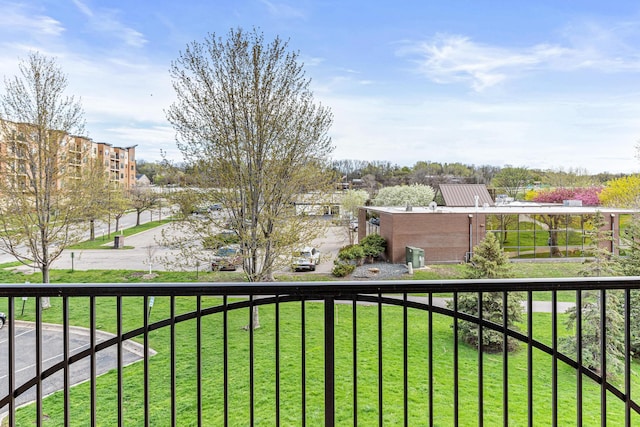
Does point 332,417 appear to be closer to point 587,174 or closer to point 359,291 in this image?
point 359,291

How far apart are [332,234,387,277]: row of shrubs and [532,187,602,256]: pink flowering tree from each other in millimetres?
6242

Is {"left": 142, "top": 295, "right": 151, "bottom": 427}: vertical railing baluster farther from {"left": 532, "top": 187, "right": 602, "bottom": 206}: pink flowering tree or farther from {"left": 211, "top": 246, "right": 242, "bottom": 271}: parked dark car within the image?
{"left": 532, "top": 187, "right": 602, "bottom": 206}: pink flowering tree

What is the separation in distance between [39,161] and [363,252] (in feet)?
34.0

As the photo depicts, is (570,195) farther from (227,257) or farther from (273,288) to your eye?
(273,288)

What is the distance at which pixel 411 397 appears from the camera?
5797mm

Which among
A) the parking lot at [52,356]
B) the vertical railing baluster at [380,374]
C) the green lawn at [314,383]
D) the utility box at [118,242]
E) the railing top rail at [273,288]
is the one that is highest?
the railing top rail at [273,288]

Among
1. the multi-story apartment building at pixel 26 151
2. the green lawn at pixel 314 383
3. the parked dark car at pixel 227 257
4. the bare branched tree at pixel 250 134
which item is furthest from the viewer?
the multi-story apartment building at pixel 26 151

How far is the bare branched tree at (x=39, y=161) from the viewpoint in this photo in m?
8.94

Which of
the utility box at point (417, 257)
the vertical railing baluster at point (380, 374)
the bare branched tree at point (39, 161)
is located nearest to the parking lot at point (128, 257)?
the bare branched tree at point (39, 161)

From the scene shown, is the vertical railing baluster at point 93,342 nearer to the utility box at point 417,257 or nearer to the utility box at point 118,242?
the utility box at point 417,257

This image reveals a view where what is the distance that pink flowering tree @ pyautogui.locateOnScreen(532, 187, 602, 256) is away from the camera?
1499 centimetres

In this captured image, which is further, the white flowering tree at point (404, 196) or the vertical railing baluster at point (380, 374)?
the white flowering tree at point (404, 196)

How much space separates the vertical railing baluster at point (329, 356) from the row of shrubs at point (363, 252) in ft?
37.8

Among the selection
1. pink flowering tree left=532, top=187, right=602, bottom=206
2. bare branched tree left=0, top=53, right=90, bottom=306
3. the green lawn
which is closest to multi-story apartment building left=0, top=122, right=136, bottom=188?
bare branched tree left=0, top=53, right=90, bottom=306
